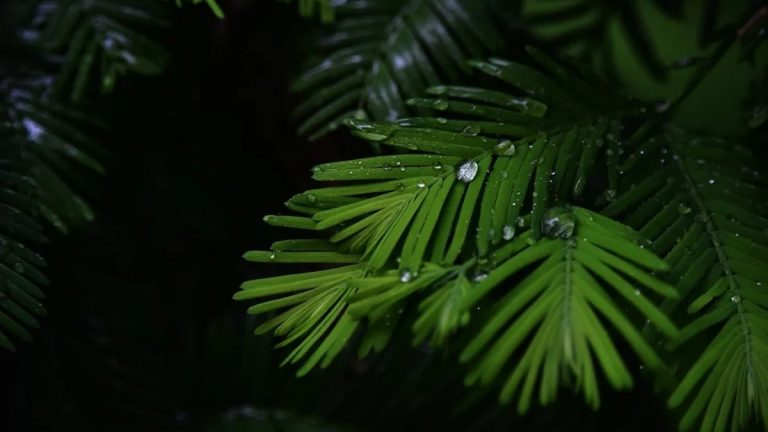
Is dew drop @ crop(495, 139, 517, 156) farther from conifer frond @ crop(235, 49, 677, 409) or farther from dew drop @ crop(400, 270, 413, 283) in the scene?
dew drop @ crop(400, 270, 413, 283)

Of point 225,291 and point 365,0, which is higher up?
point 365,0

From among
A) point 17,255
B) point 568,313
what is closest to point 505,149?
point 568,313

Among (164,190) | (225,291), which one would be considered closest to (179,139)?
(164,190)

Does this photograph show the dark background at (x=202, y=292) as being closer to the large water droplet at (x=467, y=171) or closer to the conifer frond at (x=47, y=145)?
the conifer frond at (x=47, y=145)

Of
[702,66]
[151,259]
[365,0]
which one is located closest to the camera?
[702,66]

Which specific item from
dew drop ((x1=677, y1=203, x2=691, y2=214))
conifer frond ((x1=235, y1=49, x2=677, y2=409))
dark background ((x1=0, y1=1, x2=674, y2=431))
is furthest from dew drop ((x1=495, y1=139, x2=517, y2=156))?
dark background ((x1=0, y1=1, x2=674, y2=431))

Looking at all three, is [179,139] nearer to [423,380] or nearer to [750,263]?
[423,380]
